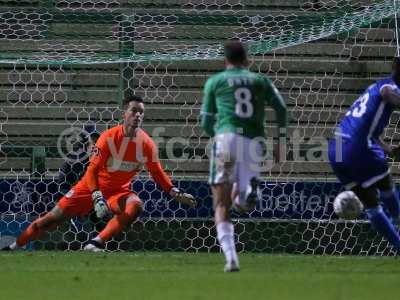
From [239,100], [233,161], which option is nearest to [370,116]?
[239,100]

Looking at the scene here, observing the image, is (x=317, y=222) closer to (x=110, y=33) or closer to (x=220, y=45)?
(x=220, y=45)

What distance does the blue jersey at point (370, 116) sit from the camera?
367 inches

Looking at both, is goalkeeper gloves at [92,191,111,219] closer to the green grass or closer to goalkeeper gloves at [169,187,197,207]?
the green grass

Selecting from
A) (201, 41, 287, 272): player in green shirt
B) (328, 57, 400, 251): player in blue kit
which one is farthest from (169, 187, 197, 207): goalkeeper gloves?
(201, 41, 287, 272): player in green shirt

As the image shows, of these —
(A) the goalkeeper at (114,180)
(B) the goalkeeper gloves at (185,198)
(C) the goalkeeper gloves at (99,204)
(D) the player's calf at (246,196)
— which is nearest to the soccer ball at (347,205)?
(B) the goalkeeper gloves at (185,198)

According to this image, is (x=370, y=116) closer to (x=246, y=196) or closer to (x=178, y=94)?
(x=246, y=196)

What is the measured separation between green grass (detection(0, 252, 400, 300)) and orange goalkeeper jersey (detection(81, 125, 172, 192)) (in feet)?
4.47

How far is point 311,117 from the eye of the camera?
551 inches

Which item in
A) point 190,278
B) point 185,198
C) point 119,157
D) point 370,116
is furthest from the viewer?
point 119,157

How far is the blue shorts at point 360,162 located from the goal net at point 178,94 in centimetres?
333

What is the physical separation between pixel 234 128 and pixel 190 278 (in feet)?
4.25

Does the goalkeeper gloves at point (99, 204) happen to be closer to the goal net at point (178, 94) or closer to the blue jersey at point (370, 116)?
the goal net at point (178, 94)

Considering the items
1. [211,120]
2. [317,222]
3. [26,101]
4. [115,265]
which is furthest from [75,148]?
[211,120]

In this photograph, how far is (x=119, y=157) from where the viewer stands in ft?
36.8
